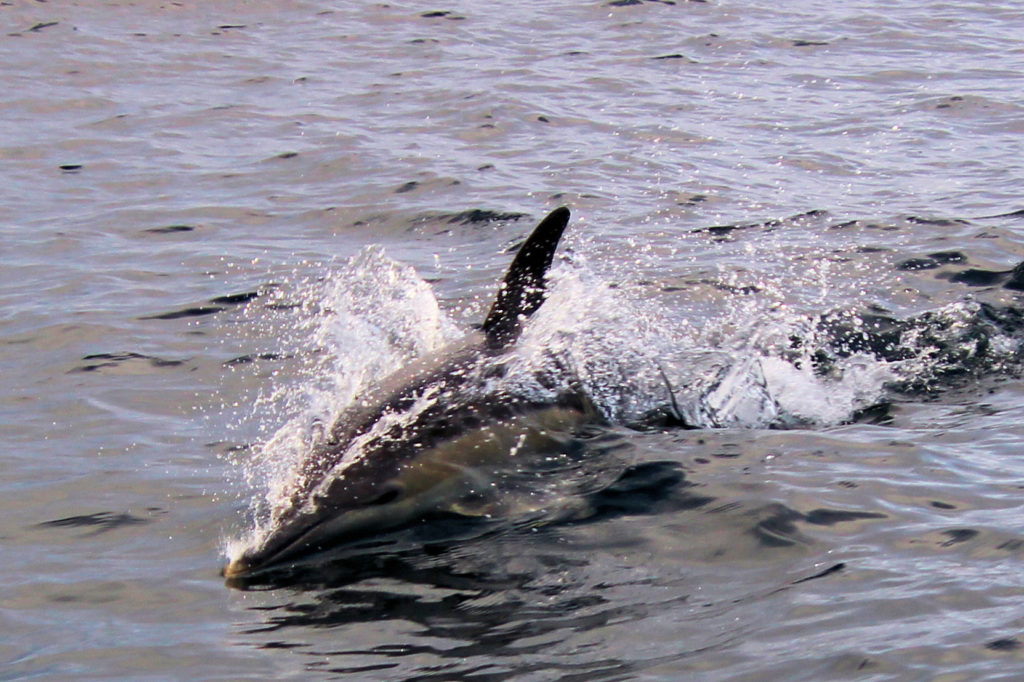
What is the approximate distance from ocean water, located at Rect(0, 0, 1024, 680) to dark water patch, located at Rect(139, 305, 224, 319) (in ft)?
0.08

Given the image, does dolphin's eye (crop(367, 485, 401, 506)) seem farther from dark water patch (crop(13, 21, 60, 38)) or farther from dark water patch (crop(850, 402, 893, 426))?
dark water patch (crop(13, 21, 60, 38))

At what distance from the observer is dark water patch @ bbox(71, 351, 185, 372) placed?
794 centimetres

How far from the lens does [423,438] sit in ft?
19.4

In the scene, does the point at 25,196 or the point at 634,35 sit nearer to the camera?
the point at 25,196

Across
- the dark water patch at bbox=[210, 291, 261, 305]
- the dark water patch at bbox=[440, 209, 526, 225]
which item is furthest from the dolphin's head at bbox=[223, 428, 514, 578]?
the dark water patch at bbox=[440, 209, 526, 225]

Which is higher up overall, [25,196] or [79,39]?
[79,39]

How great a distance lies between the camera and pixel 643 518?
18.7 ft

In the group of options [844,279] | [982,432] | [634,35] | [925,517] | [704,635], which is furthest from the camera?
[634,35]

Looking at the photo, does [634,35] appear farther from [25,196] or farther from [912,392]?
[912,392]

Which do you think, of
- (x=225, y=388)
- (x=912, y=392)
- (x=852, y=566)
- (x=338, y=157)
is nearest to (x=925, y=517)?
(x=852, y=566)

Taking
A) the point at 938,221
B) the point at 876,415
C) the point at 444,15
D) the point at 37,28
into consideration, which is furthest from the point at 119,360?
the point at 444,15

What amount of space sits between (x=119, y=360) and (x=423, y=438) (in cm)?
302

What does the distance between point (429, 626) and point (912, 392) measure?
383cm

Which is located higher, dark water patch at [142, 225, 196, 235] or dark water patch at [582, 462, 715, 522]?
dark water patch at [142, 225, 196, 235]
